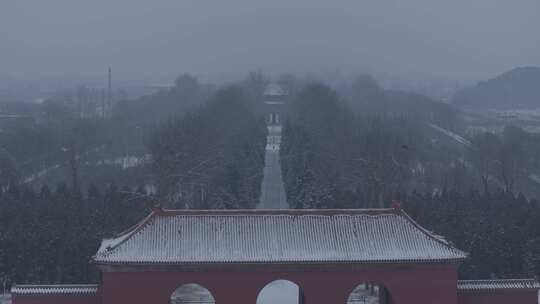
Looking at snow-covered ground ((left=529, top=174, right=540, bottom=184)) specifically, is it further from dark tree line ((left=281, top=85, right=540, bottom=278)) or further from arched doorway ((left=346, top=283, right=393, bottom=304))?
arched doorway ((left=346, top=283, right=393, bottom=304))

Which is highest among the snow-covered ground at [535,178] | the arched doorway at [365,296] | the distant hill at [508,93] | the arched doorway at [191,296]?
the arched doorway at [365,296]

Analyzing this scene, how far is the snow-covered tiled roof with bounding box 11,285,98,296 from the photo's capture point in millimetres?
16938

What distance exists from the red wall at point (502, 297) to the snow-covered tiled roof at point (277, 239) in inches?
47.8

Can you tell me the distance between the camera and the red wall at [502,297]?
677 inches

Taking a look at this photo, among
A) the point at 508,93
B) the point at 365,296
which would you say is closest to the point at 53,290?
the point at 365,296

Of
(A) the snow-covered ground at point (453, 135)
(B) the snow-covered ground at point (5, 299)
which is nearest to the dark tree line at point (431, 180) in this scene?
(A) the snow-covered ground at point (453, 135)

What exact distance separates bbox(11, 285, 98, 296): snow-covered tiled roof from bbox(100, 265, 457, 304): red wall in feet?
2.59

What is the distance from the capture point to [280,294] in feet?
69.5

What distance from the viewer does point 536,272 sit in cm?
2177

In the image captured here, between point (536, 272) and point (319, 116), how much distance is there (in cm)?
2163

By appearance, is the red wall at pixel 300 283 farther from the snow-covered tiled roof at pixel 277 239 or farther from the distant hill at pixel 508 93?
the distant hill at pixel 508 93

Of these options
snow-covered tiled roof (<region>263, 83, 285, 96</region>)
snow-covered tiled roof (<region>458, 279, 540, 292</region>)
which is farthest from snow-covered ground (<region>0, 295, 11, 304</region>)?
snow-covered tiled roof (<region>263, 83, 285, 96</region>)

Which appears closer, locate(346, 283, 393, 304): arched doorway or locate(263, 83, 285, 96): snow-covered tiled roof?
locate(346, 283, 393, 304): arched doorway

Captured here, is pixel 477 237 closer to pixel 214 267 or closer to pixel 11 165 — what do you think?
pixel 214 267
